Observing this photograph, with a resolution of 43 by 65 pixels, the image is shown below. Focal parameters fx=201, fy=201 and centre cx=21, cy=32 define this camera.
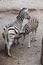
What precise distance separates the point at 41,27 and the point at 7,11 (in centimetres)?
127

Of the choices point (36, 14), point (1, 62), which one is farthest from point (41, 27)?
point (1, 62)

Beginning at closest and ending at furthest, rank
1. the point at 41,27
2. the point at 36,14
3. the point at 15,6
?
1. the point at 41,27
2. the point at 36,14
3. the point at 15,6

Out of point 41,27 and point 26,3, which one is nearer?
point 41,27

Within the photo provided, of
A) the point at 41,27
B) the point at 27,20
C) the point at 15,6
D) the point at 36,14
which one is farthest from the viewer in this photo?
the point at 15,6

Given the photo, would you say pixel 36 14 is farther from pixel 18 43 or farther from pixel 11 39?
pixel 11 39

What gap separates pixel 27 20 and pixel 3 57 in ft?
2.63

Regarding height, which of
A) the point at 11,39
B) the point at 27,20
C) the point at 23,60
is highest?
the point at 27,20

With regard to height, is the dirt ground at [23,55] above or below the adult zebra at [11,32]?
below

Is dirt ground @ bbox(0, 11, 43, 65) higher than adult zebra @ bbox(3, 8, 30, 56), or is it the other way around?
adult zebra @ bbox(3, 8, 30, 56)

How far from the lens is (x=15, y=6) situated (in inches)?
222

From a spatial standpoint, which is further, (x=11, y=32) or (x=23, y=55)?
(x=23, y=55)

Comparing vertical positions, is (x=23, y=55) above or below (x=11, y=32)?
below

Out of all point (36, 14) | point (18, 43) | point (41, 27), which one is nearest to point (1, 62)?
point (18, 43)

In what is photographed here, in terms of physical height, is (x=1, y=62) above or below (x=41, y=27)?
below
